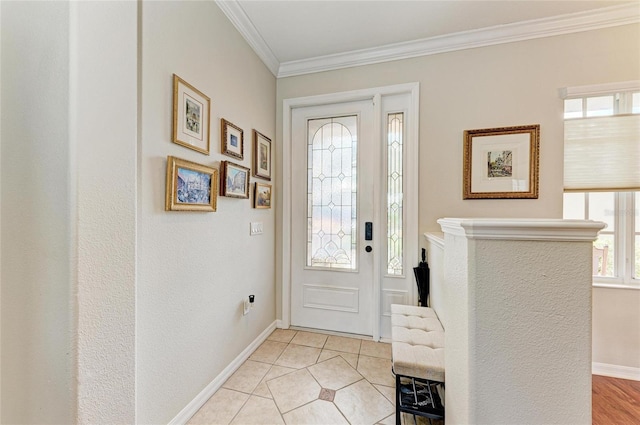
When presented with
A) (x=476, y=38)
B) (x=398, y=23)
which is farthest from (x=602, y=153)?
(x=398, y=23)

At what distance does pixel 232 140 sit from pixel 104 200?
1.18 meters

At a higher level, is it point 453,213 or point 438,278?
point 453,213

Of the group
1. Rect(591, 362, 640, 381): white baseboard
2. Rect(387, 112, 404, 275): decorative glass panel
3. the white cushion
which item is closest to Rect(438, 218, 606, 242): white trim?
the white cushion

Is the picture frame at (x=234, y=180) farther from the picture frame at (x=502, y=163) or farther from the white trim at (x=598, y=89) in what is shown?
the white trim at (x=598, y=89)

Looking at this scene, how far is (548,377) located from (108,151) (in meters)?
1.62

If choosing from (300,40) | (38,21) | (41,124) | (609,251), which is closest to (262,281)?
(41,124)

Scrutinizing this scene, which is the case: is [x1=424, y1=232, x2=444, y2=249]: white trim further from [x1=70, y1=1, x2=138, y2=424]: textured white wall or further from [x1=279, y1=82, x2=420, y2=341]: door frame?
[x1=70, y1=1, x2=138, y2=424]: textured white wall

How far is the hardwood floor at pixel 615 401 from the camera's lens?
154 cm

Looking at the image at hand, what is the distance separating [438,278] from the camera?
1.88 meters

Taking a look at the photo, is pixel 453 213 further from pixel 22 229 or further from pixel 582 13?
pixel 22 229

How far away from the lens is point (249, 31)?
6.96 ft

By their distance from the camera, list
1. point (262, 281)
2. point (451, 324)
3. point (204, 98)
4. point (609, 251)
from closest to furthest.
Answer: point (451, 324)
point (204, 98)
point (609, 251)
point (262, 281)

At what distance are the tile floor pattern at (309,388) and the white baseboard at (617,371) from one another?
156cm

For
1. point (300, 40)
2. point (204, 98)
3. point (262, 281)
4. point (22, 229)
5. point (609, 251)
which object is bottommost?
point (262, 281)
